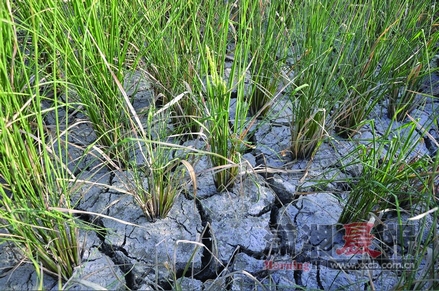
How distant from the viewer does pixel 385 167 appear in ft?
4.31

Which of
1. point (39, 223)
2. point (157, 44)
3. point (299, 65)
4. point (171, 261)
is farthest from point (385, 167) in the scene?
point (39, 223)

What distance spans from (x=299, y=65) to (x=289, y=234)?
0.56m

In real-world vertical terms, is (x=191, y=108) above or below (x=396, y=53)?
below

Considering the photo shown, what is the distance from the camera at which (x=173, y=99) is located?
132 centimetres

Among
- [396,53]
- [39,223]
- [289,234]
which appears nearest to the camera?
[39,223]

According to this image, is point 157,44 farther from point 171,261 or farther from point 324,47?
point 171,261

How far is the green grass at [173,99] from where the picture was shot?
3.96 ft

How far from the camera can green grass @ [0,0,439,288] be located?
3.96 ft

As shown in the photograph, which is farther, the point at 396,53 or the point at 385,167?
the point at 396,53

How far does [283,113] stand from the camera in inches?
70.7

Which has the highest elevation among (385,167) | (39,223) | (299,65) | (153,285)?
(299,65)

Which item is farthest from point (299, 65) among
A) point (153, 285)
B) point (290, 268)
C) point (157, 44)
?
point (153, 285)

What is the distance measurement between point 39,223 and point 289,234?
2.29 ft

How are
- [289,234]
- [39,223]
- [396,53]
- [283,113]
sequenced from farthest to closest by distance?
[283,113], [396,53], [289,234], [39,223]
